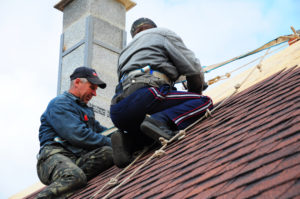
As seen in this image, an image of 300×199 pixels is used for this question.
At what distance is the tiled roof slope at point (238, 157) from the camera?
6.13 ft

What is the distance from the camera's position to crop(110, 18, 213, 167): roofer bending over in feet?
A: 11.7

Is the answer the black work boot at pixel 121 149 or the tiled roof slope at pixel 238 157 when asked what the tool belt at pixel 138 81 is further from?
the tiled roof slope at pixel 238 157

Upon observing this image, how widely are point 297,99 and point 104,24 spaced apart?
578 cm

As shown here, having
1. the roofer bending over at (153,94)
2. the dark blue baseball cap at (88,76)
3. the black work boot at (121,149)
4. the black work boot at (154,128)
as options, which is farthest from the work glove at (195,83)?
the dark blue baseball cap at (88,76)

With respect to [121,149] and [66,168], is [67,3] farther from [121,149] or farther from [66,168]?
[121,149]

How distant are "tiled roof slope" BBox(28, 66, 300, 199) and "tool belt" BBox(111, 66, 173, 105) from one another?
0.52 m

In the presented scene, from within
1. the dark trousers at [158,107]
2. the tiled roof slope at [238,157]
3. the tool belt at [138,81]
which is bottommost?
Answer: the tiled roof slope at [238,157]

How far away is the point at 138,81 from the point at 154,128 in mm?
478

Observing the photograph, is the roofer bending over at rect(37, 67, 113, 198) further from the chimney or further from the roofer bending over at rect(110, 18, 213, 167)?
the chimney

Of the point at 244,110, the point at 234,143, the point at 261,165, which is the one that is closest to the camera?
the point at 261,165

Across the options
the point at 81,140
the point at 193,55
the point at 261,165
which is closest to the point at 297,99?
the point at 261,165

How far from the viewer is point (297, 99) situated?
2.84m

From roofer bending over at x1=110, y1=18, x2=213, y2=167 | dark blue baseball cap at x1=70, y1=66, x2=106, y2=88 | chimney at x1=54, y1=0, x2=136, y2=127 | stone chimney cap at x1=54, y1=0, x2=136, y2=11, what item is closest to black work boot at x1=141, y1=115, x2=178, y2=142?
roofer bending over at x1=110, y1=18, x2=213, y2=167

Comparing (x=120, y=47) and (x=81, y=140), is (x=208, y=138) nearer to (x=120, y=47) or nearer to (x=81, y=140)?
(x=81, y=140)
